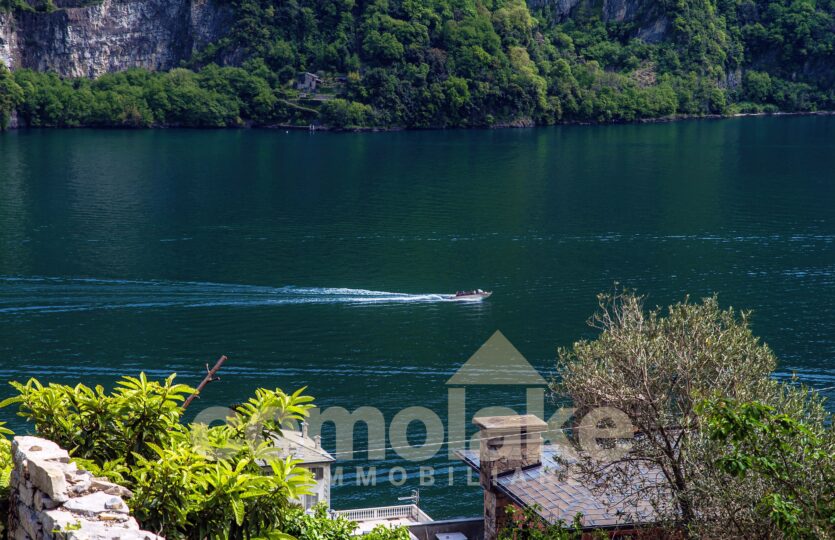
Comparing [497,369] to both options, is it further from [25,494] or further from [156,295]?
[25,494]

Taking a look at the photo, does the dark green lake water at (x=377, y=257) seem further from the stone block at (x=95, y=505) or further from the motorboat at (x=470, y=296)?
the stone block at (x=95, y=505)

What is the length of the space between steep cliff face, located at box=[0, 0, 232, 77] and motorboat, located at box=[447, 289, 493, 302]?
4967 inches

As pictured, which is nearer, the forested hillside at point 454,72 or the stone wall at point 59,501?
the stone wall at point 59,501

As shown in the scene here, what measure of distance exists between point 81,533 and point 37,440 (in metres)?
2.50

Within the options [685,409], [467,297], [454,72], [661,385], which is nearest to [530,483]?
[661,385]

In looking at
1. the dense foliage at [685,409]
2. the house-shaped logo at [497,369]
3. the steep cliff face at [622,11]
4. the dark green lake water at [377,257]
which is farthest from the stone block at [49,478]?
the steep cliff face at [622,11]

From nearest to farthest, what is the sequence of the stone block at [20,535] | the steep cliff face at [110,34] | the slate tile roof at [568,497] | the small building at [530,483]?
the stone block at [20,535], the slate tile roof at [568,497], the small building at [530,483], the steep cliff face at [110,34]

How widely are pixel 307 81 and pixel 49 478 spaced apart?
154m

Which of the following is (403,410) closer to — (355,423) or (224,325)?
(355,423)

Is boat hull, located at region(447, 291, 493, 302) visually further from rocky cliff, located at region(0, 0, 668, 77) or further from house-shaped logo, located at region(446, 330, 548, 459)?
rocky cliff, located at region(0, 0, 668, 77)

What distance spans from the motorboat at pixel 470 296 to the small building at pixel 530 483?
36.1 metres

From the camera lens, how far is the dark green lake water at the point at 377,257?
5188 cm

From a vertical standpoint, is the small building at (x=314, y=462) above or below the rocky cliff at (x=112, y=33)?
below

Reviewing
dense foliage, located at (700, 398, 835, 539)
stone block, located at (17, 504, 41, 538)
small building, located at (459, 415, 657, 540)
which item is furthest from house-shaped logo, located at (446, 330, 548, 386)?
stone block, located at (17, 504, 41, 538)
